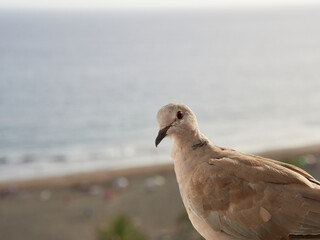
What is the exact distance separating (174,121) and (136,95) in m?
56.7

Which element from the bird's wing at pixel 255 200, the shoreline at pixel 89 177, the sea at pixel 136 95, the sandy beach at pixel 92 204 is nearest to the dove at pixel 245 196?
the bird's wing at pixel 255 200

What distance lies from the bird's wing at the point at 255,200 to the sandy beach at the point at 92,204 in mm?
16158

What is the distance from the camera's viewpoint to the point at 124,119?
1898 inches

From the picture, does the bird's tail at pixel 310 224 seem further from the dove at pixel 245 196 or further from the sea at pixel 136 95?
the sea at pixel 136 95

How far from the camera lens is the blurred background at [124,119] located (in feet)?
79.1

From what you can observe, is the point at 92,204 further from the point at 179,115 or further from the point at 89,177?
the point at 179,115

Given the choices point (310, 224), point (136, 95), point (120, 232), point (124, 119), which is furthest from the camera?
point (136, 95)

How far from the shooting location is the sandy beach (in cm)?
2203

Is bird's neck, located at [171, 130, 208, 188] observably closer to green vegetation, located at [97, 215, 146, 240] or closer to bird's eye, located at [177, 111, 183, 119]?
bird's eye, located at [177, 111, 183, 119]

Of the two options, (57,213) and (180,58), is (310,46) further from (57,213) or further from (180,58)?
(57,213)

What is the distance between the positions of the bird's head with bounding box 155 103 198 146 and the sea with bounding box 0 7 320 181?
87.4ft

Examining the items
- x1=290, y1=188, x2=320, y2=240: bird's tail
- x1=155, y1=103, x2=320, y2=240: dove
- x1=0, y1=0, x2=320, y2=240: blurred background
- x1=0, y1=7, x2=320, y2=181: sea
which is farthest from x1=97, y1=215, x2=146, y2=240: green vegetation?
x1=0, y1=7, x2=320, y2=181: sea

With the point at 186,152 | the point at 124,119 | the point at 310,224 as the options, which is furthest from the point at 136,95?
the point at 310,224

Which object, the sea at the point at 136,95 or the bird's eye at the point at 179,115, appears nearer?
the bird's eye at the point at 179,115
